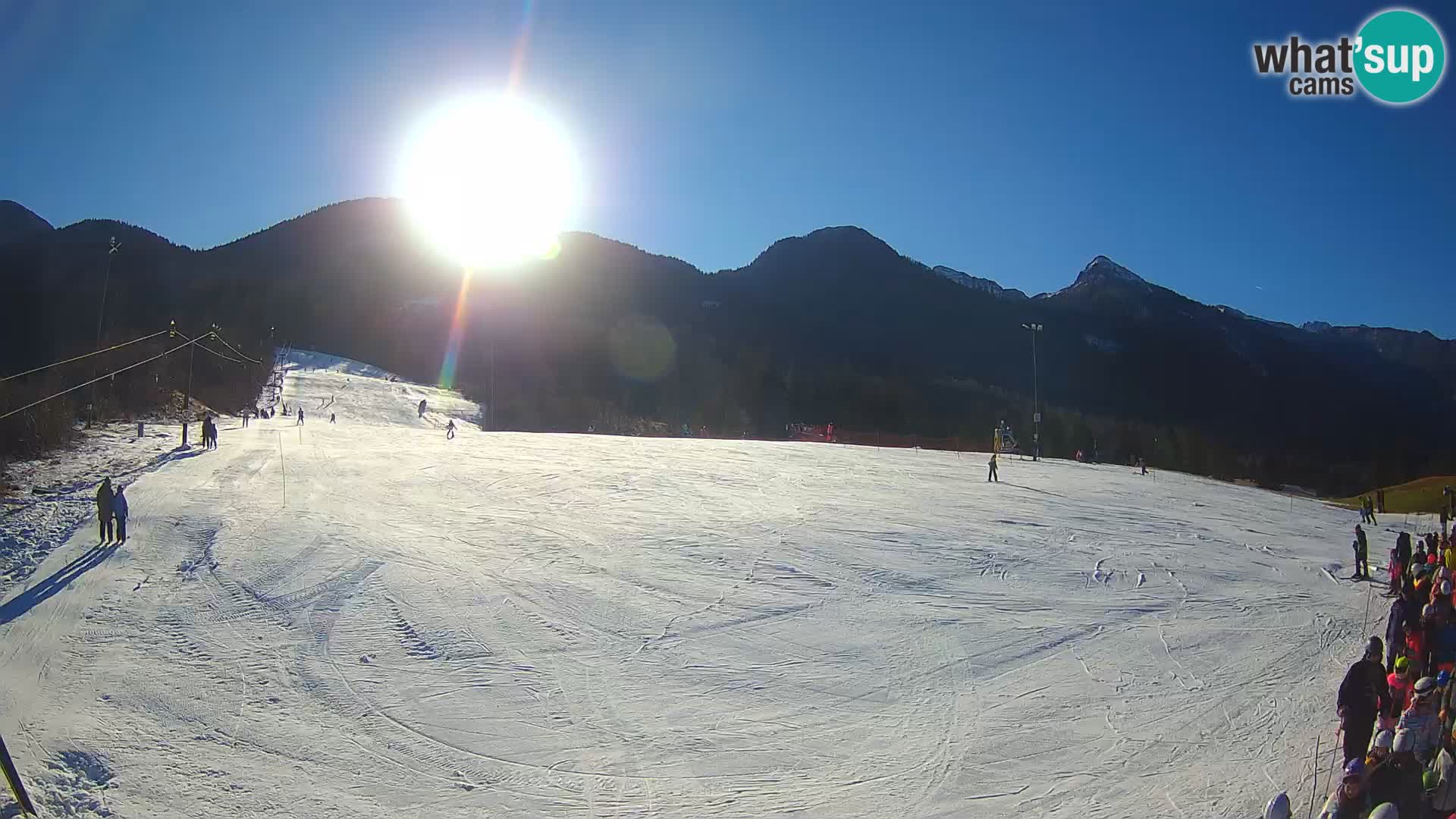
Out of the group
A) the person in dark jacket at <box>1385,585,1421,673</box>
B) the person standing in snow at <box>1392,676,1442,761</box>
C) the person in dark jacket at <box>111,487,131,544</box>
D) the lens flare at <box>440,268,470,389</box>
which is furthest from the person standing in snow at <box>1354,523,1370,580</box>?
the lens flare at <box>440,268,470,389</box>

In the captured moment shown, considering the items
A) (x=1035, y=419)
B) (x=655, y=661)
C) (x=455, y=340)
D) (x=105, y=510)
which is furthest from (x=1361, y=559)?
(x=455, y=340)

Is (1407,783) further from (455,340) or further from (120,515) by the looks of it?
(455,340)

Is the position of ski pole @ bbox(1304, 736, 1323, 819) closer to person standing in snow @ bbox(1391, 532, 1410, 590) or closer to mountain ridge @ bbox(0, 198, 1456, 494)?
person standing in snow @ bbox(1391, 532, 1410, 590)

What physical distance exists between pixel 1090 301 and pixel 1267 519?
16164 cm

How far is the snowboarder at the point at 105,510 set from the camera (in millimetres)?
14008

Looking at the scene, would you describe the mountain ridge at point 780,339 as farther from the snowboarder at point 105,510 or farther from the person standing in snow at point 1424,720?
the person standing in snow at point 1424,720

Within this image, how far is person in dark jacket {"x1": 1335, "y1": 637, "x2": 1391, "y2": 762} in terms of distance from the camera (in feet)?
22.0

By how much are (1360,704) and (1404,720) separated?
3.80 ft

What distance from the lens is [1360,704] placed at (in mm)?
6727

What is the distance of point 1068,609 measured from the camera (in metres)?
12.1

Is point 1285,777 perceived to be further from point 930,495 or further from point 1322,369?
point 1322,369

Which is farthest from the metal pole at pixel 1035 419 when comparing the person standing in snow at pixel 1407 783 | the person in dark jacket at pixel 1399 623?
the person standing in snow at pixel 1407 783

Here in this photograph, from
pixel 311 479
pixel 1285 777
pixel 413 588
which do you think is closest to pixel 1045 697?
pixel 1285 777

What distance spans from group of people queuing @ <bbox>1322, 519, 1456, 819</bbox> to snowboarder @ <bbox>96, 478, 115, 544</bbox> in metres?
17.3
